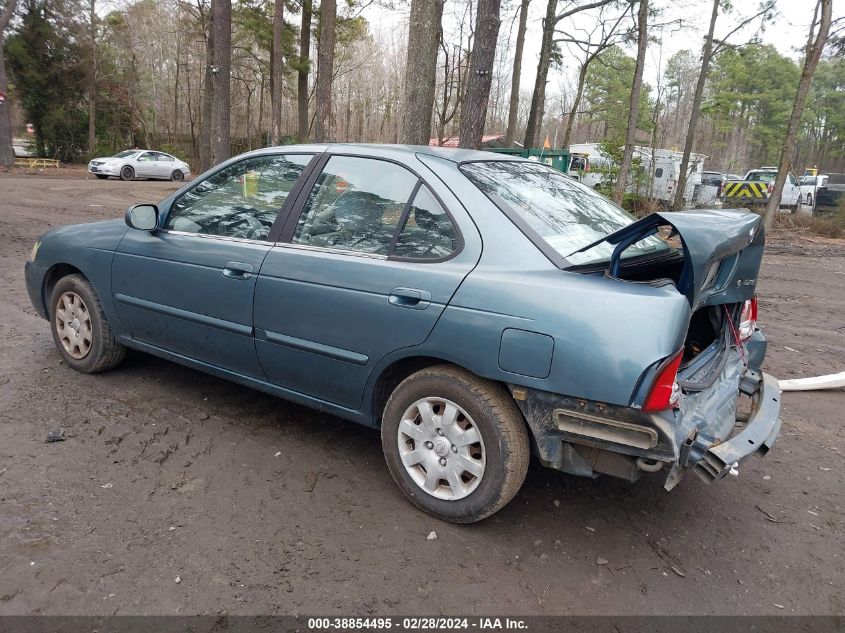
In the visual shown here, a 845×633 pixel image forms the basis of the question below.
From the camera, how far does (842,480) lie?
11.1ft

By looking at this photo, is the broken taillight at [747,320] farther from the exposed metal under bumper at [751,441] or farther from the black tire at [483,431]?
the black tire at [483,431]

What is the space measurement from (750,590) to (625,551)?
1.64ft

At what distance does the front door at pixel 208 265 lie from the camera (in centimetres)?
343

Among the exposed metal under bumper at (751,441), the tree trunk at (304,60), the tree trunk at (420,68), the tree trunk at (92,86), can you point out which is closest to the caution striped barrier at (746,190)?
the tree trunk at (304,60)

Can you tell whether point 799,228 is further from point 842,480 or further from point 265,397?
point 265,397

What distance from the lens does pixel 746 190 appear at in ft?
70.8

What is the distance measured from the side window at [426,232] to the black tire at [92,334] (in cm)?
243

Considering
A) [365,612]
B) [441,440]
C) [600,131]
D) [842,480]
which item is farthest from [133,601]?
[600,131]

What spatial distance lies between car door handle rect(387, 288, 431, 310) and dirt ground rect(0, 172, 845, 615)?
3.29 feet

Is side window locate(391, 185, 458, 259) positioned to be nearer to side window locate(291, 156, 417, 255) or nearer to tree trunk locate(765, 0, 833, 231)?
side window locate(291, 156, 417, 255)

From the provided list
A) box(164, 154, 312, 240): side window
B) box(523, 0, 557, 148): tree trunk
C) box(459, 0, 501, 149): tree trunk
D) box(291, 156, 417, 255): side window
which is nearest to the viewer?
box(291, 156, 417, 255): side window

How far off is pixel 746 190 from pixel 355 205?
22191 mm

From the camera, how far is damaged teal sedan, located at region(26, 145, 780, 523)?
95.0 inches

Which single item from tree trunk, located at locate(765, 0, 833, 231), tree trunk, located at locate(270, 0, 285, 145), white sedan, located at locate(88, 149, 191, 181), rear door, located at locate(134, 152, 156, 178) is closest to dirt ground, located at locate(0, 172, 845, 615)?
tree trunk, located at locate(765, 0, 833, 231)
